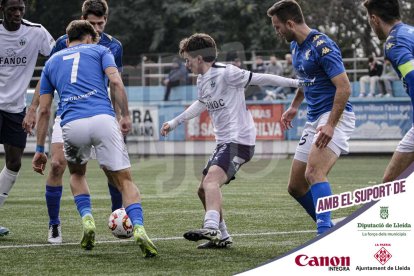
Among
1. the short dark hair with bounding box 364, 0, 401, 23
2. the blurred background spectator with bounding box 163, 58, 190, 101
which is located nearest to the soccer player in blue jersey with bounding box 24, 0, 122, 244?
the short dark hair with bounding box 364, 0, 401, 23

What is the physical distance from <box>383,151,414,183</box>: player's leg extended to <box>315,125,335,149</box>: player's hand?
0.55 metres

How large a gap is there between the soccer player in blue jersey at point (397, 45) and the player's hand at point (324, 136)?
56 centimetres

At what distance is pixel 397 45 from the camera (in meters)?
7.84

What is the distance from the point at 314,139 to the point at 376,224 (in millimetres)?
2013

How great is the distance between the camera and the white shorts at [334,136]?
8.77 m

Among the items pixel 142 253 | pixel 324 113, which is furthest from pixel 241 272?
pixel 324 113

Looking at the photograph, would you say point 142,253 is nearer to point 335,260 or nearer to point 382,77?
point 335,260

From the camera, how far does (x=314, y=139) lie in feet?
28.6

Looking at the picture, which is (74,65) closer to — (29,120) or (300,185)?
(29,120)

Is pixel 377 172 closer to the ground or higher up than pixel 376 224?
closer to the ground

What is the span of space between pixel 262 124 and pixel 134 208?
20.0 meters

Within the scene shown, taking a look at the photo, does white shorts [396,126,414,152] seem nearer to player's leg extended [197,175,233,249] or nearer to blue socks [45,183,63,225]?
player's leg extended [197,175,233,249]

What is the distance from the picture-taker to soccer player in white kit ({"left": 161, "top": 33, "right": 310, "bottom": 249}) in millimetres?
9102

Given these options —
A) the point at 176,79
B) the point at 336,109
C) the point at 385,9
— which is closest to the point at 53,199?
the point at 336,109
